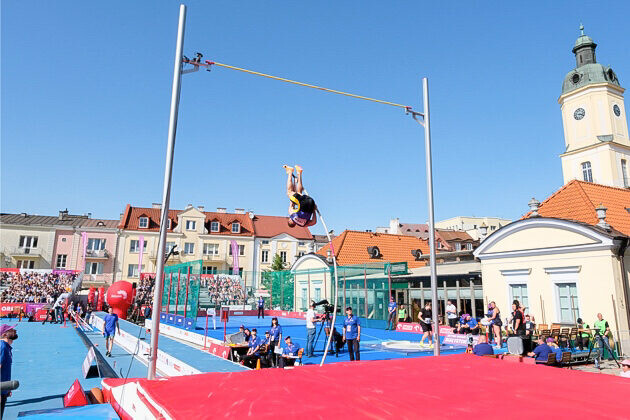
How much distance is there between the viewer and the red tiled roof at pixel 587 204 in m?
19.3

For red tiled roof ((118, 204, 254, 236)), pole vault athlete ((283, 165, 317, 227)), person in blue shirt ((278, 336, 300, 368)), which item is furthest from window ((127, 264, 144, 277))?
pole vault athlete ((283, 165, 317, 227))

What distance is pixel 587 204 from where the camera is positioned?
786 inches

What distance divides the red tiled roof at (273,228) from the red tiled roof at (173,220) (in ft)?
4.64

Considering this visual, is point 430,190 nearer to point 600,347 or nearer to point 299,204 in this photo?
point 299,204

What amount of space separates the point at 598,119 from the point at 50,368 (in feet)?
143

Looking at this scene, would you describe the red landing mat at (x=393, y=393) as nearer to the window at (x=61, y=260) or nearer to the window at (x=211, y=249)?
the window at (x=211, y=249)

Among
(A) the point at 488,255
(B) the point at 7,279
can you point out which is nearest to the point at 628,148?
(A) the point at 488,255

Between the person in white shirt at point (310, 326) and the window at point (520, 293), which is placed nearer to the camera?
the person in white shirt at point (310, 326)

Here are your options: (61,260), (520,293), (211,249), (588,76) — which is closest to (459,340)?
(520,293)

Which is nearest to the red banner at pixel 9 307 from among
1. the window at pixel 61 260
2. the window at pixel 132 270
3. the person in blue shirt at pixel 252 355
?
the window at pixel 132 270

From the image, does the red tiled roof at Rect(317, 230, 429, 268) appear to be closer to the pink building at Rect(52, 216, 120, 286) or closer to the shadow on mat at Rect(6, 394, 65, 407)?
the pink building at Rect(52, 216, 120, 286)

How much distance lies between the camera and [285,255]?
2247 inches

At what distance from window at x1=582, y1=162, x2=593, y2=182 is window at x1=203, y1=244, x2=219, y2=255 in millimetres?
41610

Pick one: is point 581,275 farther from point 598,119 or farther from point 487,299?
point 598,119
